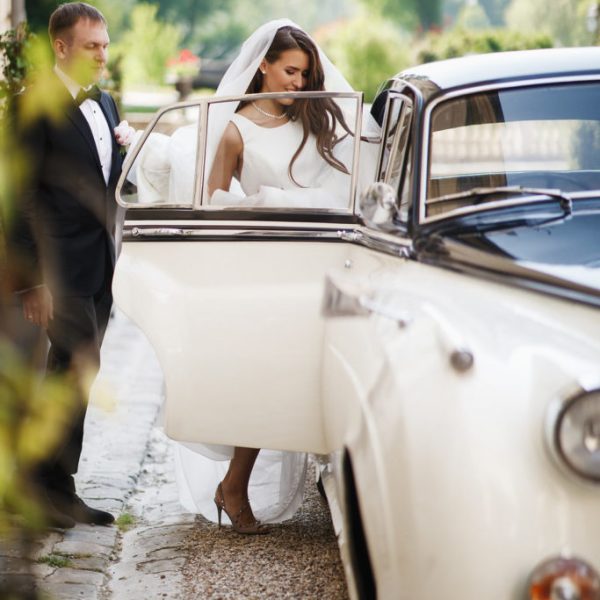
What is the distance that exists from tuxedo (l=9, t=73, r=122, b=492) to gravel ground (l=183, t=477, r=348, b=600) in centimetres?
72

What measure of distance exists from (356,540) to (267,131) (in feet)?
6.54

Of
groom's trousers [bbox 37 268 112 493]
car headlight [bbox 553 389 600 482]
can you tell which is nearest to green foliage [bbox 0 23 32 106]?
groom's trousers [bbox 37 268 112 493]

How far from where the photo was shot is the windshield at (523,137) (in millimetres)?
3729

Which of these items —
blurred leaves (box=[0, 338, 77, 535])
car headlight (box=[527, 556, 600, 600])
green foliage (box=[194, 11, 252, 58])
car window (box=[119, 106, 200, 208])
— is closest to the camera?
blurred leaves (box=[0, 338, 77, 535])

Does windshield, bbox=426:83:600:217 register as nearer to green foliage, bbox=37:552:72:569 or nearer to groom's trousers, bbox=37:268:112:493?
groom's trousers, bbox=37:268:112:493

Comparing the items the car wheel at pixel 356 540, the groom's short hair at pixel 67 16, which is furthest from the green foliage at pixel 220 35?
the car wheel at pixel 356 540

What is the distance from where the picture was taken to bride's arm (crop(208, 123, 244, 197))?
172 inches

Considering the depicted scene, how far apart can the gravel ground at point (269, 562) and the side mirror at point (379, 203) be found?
1481 mm

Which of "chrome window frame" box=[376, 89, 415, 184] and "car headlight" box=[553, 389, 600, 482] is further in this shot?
"chrome window frame" box=[376, 89, 415, 184]

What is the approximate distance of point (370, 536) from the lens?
2.74m

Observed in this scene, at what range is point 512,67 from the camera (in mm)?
3840

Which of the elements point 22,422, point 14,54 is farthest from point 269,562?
point 14,54

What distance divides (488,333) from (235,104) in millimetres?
2109

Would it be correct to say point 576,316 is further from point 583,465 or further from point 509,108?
point 509,108
